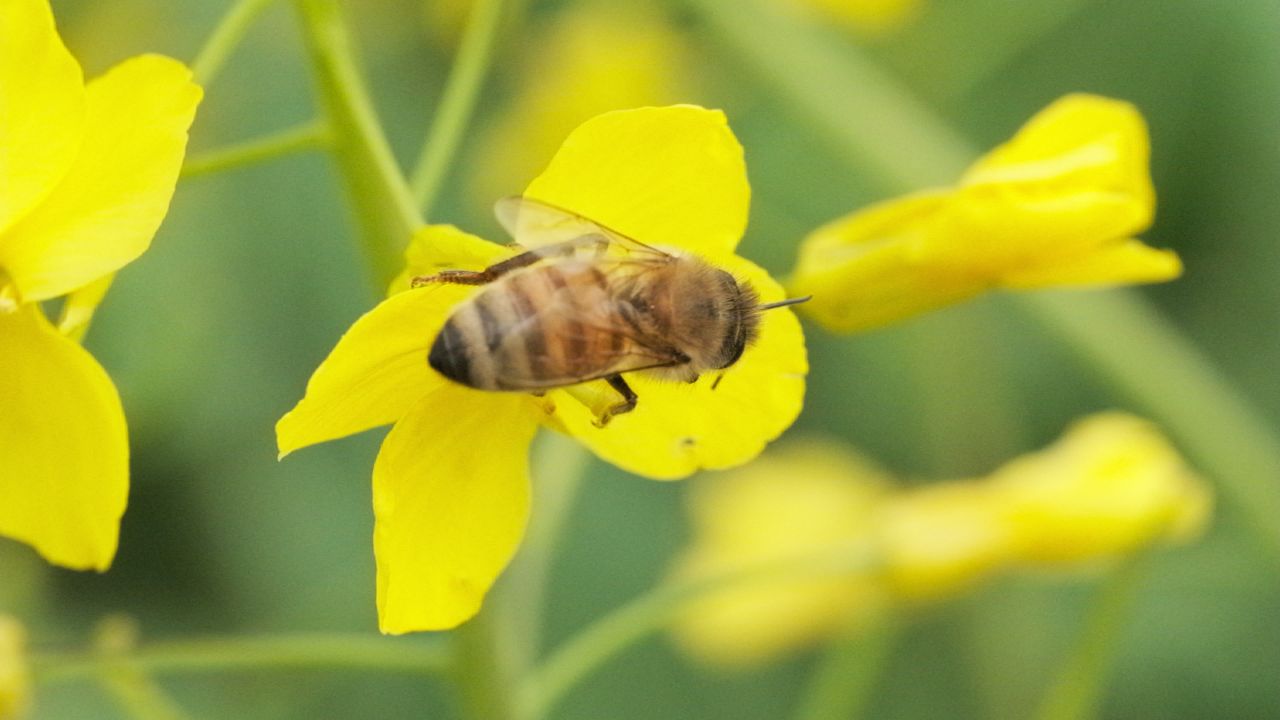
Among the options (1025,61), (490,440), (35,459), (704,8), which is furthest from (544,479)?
(1025,61)

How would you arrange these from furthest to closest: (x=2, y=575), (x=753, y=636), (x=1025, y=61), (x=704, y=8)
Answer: (x=1025, y=61), (x=704, y=8), (x=753, y=636), (x=2, y=575)

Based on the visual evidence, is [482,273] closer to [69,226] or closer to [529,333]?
[529,333]

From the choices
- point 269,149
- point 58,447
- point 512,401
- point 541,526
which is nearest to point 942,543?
point 541,526

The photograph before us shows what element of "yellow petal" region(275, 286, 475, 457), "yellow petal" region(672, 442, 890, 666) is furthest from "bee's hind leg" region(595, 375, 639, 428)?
"yellow petal" region(672, 442, 890, 666)

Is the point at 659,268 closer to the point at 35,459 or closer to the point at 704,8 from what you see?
the point at 35,459

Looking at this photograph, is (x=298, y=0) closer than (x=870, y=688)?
Yes

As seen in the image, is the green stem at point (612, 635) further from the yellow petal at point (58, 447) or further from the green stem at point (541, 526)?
the yellow petal at point (58, 447)
